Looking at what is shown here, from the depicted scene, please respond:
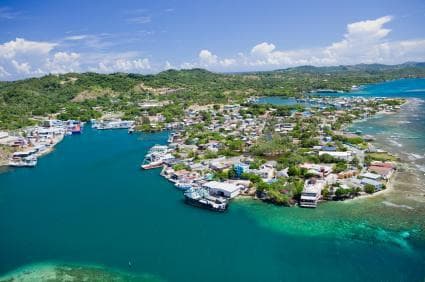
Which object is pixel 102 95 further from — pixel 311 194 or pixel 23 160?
pixel 311 194

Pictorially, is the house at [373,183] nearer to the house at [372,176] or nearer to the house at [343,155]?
the house at [372,176]

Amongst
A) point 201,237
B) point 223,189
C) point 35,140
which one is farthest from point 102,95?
point 201,237

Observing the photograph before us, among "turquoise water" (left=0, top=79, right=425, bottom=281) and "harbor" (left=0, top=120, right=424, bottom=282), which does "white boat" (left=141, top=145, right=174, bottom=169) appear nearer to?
"harbor" (left=0, top=120, right=424, bottom=282)

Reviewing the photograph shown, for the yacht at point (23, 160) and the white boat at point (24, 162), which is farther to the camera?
the yacht at point (23, 160)

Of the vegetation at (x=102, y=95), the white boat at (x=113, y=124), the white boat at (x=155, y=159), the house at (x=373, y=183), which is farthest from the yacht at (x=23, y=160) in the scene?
the house at (x=373, y=183)

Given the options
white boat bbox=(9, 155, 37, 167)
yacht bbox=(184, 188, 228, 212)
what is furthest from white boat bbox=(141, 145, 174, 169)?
white boat bbox=(9, 155, 37, 167)

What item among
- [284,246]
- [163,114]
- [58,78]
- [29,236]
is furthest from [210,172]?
[58,78]
